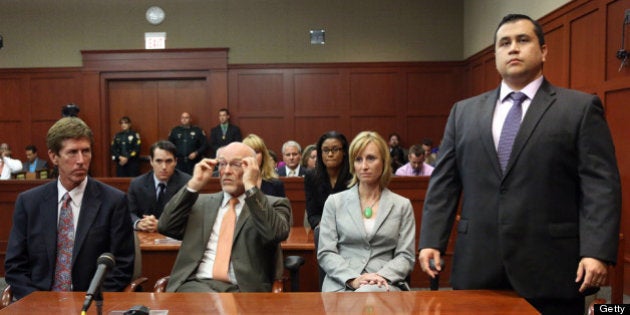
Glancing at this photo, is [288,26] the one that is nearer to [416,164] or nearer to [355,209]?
[416,164]

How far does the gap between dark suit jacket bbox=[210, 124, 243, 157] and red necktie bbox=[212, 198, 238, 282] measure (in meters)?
7.11

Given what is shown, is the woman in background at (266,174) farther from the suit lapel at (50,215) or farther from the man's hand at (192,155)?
the man's hand at (192,155)

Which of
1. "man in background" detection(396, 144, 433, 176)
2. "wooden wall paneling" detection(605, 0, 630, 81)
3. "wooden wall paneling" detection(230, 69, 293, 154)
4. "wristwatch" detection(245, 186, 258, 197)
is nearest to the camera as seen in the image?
"wristwatch" detection(245, 186, 258, 197)

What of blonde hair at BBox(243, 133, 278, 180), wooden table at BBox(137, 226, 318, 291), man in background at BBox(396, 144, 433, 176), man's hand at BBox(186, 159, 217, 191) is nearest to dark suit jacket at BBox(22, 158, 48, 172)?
blonde hair at BBox(243, 133, 278, 180)

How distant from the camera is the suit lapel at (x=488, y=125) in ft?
6.18

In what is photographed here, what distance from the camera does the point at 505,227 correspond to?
185 cm

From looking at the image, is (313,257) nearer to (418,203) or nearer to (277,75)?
(418,203)

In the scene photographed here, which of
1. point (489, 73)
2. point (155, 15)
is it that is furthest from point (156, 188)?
point (155, 15)

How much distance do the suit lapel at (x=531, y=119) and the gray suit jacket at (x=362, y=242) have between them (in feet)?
3.27

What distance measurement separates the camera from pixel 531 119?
1.86 m

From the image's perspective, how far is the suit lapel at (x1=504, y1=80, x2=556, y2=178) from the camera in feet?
6.04

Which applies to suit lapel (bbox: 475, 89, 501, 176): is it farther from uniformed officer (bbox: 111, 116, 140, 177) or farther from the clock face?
the clock face

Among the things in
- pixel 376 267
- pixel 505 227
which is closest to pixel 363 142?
pixel 376 267

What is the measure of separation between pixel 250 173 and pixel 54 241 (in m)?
0.86
